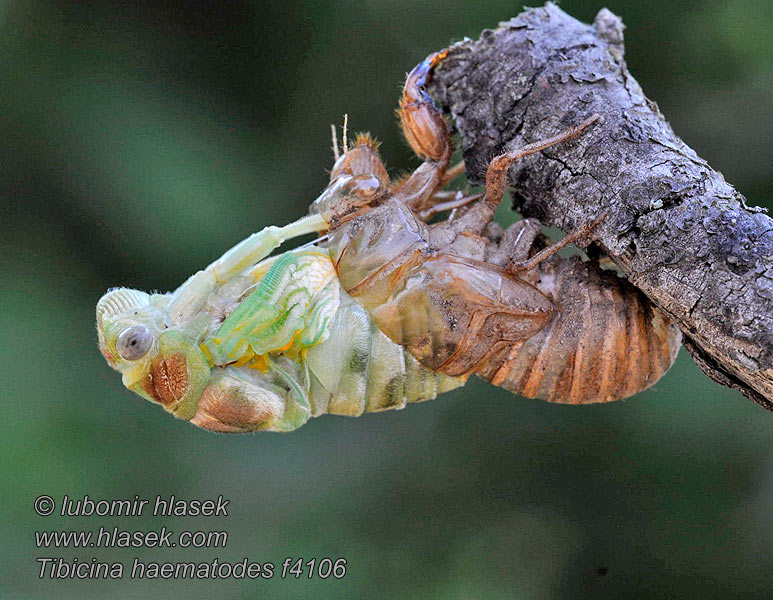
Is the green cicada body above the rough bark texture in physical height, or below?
below

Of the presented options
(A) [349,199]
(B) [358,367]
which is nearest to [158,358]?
(B) [358,367]

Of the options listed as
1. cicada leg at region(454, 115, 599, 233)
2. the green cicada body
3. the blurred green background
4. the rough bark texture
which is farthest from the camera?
Answer: the blurred green background

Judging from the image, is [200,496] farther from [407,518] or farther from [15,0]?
[15,0]

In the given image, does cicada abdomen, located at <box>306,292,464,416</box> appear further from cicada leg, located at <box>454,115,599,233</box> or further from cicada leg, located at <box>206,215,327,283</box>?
cicada leg, located at <box>454,115,599,233</box>

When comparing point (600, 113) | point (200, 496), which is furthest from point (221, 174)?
point (600, 113)

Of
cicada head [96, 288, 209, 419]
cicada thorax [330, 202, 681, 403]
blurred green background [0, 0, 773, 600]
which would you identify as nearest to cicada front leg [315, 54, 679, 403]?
cicada thorax [330, 202, 681, 403]
